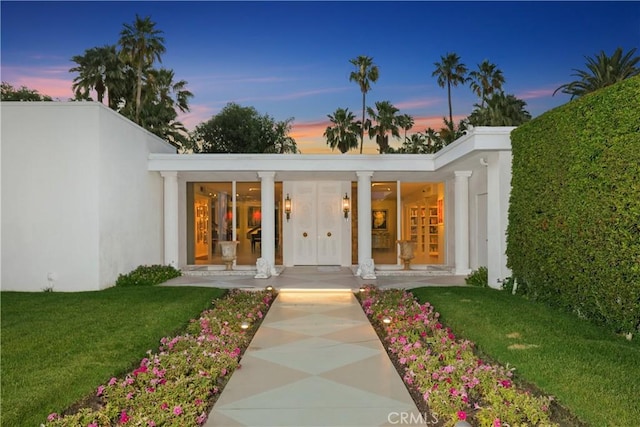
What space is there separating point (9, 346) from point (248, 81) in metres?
15.5

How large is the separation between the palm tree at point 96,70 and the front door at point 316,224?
1389 centimetres

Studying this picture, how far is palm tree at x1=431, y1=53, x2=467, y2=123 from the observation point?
2566cm

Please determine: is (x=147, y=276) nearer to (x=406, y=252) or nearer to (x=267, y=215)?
(x=267, y=215)

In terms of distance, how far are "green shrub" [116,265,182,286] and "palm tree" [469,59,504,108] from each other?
1981cm

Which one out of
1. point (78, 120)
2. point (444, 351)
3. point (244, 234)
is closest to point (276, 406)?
point (444, 351)

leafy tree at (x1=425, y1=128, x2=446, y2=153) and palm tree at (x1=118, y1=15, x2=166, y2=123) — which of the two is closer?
palm tree at (x1=118, y1=15, x2=166, y2=123)

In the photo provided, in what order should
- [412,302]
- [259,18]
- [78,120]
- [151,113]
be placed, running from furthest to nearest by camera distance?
1. [151,113]
2. [259,18]
3. [78,120]
4. [412,302]

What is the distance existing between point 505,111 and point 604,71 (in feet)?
12.9

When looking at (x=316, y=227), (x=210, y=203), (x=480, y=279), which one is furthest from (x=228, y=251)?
(x=480, y=279)

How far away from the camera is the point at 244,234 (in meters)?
14.6

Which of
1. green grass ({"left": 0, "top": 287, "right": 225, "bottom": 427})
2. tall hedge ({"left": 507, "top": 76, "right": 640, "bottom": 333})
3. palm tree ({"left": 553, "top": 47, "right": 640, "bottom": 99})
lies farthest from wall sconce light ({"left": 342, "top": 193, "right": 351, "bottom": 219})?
palm tree ({"left": 553, "top": 47, "right": 640, "bottom": 99})

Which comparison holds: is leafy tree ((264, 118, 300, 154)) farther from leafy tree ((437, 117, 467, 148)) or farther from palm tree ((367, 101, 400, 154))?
leafy tree ((437, 117, 467, 148))

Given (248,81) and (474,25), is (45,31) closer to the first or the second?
(248,81)

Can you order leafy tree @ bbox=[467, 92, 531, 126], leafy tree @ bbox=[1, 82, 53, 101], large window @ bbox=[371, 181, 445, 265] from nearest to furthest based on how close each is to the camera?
large window @ bbox=[371, 181, 445, 265]
leafy tree @ bbox=[467, 92, 531, 126]
leafy tree @ bbox=[1, 82, 53, 101]
